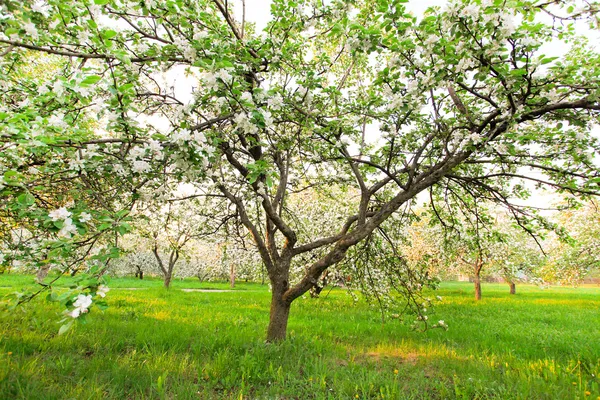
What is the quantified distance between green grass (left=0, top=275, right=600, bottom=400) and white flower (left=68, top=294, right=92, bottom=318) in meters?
1.03

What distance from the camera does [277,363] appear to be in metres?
4.53

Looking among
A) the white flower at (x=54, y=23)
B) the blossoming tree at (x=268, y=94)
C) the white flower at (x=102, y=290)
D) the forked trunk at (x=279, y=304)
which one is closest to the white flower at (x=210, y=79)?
the blossoming tree at (x=268, y=94)

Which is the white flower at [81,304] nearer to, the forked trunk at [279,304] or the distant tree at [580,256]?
the forked trunk at [279,304]

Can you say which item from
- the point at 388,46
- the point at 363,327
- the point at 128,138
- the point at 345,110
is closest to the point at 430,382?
the point at 363,327

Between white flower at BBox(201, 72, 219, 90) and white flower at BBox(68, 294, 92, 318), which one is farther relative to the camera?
white flower at BBox(201, 72, 219, 90)

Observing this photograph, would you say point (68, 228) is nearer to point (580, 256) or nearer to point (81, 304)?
point (81, 304)

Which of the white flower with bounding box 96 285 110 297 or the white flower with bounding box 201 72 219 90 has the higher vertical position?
the white flower with bounding box 201 72 219 90

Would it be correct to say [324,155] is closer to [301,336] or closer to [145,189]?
[145,189]

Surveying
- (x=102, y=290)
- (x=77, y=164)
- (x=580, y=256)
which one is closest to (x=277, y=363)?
(x=102, y=290)

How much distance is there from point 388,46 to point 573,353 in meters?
6.48

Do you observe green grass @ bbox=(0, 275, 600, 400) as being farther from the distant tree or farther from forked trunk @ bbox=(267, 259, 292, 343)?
the distant tree

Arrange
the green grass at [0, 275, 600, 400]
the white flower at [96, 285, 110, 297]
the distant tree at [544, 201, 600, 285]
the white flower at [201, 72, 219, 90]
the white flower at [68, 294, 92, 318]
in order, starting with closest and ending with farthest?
the white flower at [68, 294, 92, 318] < the white flower at [96, 285, 110, 297] < the white flower at [201, 72, 219, 90] < the green grass at [0, 275, 600, 400] < the distant tree at [544, 201, 600, 285]

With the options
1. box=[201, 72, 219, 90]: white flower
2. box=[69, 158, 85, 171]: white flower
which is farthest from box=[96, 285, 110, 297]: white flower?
box=[201, 72, 219, 90]: white flower

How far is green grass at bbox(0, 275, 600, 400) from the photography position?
363 centimetres
